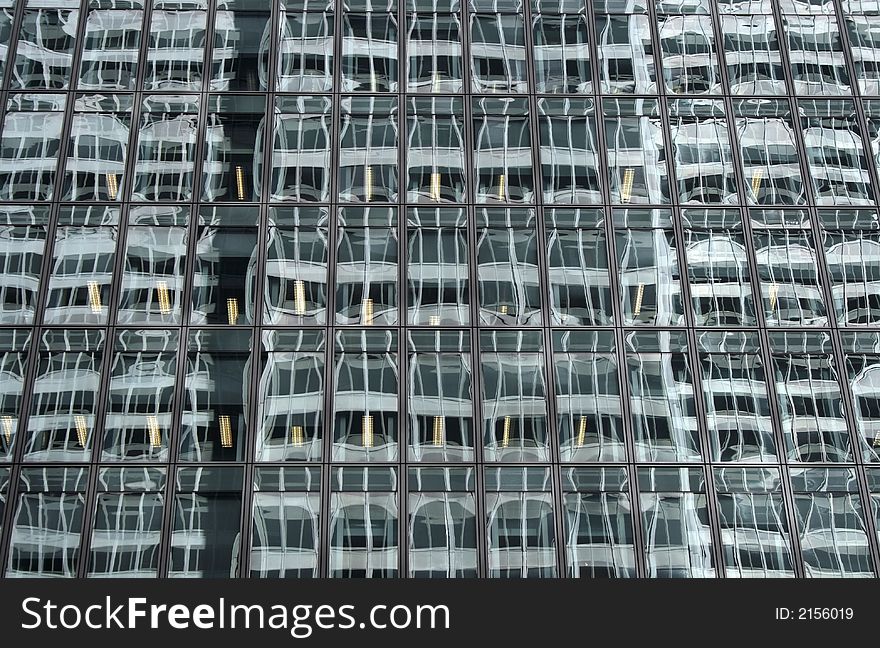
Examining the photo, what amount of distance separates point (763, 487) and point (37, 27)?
1986 centimetres

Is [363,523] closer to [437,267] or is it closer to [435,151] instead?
[437,267]

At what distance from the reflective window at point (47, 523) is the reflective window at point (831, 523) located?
14696 millimetres

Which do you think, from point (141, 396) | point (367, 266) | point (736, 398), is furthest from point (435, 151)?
point (736, 398)

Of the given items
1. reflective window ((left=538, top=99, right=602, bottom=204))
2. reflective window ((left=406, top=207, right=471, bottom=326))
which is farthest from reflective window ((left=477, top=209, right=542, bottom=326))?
reflective window ((left=538, top=99, right=602, bottom=204))

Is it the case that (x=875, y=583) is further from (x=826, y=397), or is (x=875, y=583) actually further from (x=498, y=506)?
(x=498, y=506)

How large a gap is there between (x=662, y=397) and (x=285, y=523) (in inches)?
330

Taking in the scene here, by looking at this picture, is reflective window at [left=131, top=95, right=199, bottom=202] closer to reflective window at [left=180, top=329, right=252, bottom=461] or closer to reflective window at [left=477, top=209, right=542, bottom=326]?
reflective window at [left=180, top=329, right=252, bottom=461]

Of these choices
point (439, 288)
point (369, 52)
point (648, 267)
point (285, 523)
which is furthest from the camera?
point (369, 52)

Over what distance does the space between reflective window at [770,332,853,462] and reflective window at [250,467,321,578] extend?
1001 cm

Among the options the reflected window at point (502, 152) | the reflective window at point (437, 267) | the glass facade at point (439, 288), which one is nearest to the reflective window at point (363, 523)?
the glass facade at point (439, 288)

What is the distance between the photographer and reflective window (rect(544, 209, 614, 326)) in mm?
25391

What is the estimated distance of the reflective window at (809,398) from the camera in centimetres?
2431

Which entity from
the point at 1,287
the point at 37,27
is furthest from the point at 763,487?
the point at 37,27

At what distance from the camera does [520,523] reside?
23.7m
